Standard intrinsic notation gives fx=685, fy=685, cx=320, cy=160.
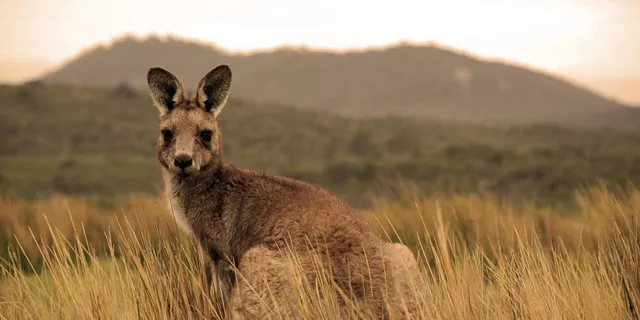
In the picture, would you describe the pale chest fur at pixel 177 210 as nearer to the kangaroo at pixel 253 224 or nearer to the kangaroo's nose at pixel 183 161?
the kangaroo at pixel 253 224

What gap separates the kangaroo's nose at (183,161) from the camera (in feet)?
15.8

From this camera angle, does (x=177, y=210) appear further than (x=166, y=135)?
Yes

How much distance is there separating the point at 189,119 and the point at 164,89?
1.17ft

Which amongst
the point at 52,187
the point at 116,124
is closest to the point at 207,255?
the point at 52,187

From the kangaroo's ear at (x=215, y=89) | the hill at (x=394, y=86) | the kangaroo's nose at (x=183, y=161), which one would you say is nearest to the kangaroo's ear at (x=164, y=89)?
the kangaroo's ear at (x=215, y=89)

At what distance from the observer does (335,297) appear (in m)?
3.85

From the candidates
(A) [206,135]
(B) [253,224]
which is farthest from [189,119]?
(B) [253,224]

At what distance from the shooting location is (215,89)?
511cm

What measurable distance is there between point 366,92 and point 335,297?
410ft

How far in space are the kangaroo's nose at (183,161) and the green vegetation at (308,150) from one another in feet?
32.8

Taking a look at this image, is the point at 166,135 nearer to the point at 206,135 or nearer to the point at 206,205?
the point at 206,135

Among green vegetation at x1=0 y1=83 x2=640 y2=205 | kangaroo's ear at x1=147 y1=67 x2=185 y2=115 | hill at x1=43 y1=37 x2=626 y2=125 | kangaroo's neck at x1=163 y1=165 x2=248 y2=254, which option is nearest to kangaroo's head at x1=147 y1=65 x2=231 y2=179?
kangaroo's ear at x1=147 y1=67 x2=185 y2=115

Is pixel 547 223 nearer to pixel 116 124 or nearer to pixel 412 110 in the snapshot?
pixel 116 124

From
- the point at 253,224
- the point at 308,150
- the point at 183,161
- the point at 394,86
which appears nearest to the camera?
the point at 253,224
